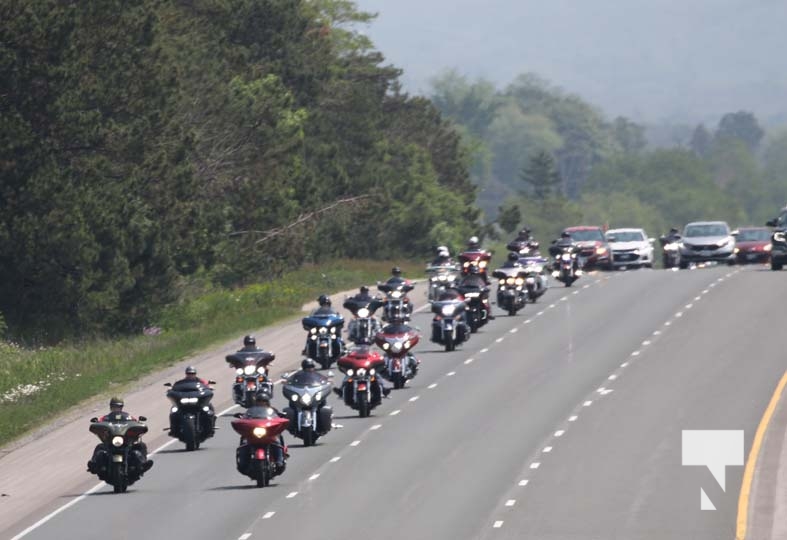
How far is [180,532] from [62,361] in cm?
2418

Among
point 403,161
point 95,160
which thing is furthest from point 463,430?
point 403,161

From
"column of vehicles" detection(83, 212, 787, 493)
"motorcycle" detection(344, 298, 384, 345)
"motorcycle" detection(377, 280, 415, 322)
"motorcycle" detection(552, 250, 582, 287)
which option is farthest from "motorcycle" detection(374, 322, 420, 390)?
"motorcycle" detection(552, 250, 582, 287)

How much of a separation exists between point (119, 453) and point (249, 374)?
8.25 metres

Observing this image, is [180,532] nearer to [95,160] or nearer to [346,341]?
[346,341]

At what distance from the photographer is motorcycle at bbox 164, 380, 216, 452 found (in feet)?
127

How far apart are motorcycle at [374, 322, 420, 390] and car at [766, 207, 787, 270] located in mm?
25924

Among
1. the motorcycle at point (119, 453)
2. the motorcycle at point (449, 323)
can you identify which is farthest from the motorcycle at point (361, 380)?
the motorcycle at point (449, 323)

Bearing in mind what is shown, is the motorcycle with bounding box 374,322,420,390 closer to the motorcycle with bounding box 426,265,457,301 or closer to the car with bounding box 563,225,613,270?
the motorcycle with bounding box 426,265,457,301

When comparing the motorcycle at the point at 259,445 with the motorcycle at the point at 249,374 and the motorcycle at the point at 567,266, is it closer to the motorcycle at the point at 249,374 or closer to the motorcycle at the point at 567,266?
the motorcycle at the point at 249,374

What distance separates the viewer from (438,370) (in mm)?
50062

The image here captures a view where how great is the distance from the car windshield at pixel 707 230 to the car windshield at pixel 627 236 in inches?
77.3

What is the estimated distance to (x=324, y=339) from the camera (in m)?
49.8

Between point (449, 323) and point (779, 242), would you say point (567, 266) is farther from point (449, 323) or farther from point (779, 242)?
point (449, 323)

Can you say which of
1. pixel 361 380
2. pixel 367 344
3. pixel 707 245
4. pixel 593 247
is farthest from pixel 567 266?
pixel 361 380
